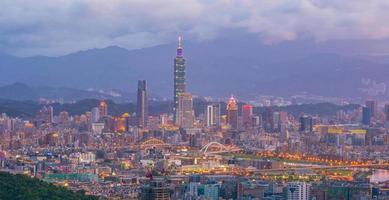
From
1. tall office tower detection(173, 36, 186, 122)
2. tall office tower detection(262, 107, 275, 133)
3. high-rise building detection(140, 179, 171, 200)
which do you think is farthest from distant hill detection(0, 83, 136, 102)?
high-rise building detection(140, 179, 171, 200)

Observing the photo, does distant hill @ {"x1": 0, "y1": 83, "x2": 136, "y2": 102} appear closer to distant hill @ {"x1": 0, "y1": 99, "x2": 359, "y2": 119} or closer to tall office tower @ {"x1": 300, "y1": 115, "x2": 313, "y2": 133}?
distant hill @ {"x1": 0, "y1": 99, "x2": 359, "y2": 119}

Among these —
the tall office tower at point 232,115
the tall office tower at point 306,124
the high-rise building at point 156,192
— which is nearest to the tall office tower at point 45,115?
the tall office tower at point 232,115

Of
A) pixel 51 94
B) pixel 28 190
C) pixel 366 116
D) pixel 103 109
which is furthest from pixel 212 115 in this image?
pixel 28 190

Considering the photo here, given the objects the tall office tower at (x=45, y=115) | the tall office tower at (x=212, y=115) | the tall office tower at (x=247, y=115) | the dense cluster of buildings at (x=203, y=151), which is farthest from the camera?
the tall office tower at (x=212, y=115)

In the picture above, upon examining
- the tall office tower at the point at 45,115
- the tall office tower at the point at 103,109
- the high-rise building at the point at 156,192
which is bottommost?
the high-rise building at the point at 156,192

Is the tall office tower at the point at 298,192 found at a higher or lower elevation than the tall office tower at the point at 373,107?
lower

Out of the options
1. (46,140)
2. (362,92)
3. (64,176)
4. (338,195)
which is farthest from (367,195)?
(362,92)

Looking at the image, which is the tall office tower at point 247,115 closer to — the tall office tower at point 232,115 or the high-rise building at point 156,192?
the tall office tower at point 232,115
